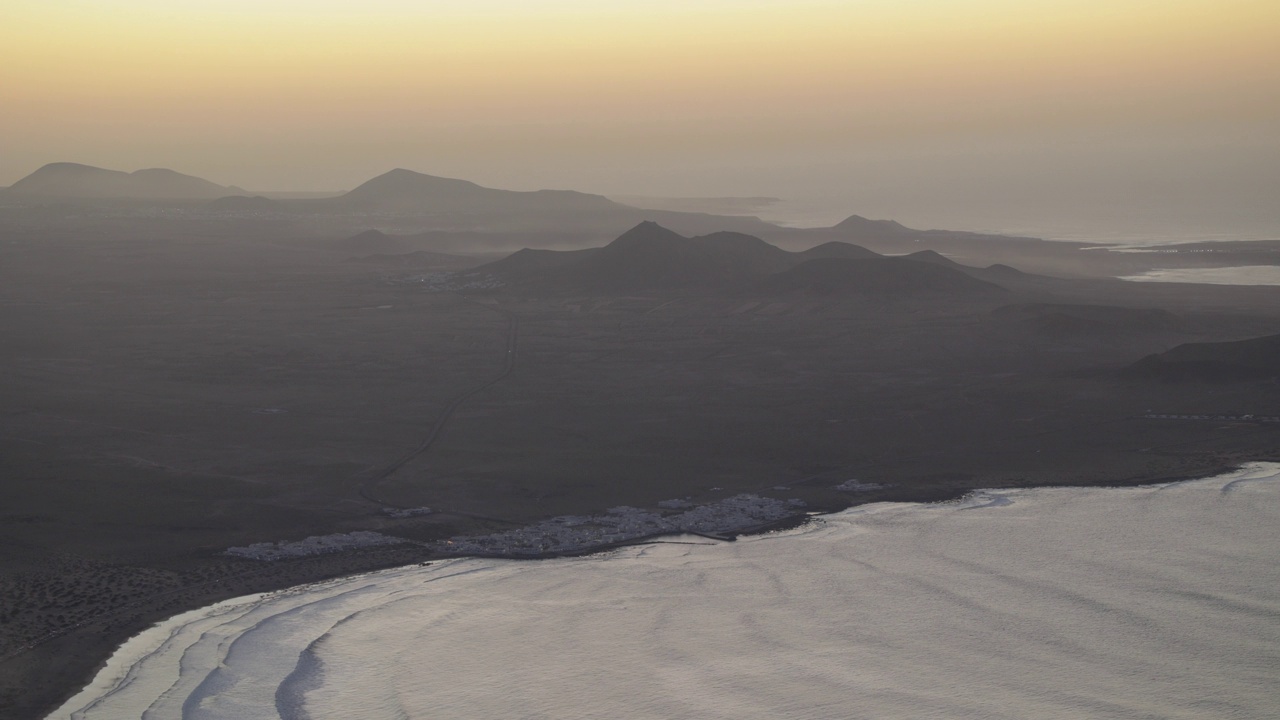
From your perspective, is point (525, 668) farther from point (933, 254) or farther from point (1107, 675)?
point (933, 254)

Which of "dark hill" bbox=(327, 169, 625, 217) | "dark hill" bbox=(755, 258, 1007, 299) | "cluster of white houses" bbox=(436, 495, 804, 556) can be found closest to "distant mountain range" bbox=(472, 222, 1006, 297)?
"dark hill" bbox=(755, 258, 1007, 299)

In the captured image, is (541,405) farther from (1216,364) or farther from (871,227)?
(871,227)

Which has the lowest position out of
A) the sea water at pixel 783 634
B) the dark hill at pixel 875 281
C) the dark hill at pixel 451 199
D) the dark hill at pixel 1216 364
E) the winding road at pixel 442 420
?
the sea water at pixel 783 634

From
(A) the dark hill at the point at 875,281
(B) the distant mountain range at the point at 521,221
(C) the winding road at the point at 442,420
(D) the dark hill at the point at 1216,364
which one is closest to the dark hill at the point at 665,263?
(A) the dark hill at the point at 875,281

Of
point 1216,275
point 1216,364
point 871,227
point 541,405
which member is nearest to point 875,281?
point 1216,275

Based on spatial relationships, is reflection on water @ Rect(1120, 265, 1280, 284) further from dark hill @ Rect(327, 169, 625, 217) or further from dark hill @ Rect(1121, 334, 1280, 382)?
dark hill @ Rect(327, 169, 625, 217)

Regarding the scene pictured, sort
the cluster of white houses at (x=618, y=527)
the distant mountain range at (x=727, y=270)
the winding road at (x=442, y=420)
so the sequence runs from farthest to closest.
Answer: the distant mountain range at (x=727, y=270), the winding road at (x=442, y=420), the cluster of white houses at (x=618, y=527)

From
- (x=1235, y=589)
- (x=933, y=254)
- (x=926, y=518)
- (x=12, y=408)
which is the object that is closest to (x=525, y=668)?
(x=926, y=518)

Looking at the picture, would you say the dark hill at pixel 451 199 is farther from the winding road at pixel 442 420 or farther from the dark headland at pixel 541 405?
the winding road at pixel 442 420
